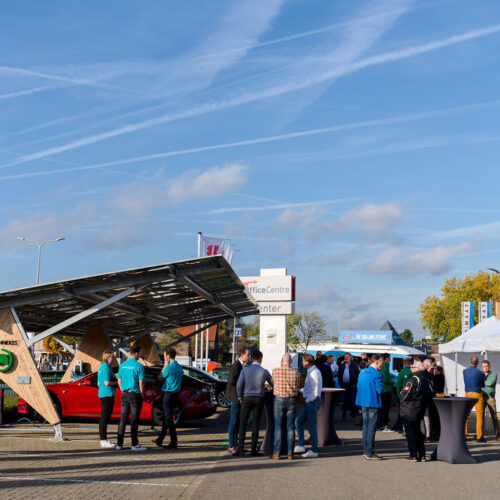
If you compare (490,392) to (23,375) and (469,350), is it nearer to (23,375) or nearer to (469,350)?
(469,350)

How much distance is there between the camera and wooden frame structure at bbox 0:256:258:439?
1386cm

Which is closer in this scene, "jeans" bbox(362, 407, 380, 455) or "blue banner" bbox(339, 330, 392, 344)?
"jeans" bbox(362, 407, 380, 455)

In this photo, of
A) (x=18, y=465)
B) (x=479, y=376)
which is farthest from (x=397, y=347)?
(x=18, y=465)

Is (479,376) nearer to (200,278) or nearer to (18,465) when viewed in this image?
(200,278)

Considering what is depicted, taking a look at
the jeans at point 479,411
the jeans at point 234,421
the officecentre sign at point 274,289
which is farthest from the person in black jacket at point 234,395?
the officecentre sign at point 274,289

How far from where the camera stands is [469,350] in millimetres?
22016

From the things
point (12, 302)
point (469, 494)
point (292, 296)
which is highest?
point (292, 296)

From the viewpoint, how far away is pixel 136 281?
561 inches

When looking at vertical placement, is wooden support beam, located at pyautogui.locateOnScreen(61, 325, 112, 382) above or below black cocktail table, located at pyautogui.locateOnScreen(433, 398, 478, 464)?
above

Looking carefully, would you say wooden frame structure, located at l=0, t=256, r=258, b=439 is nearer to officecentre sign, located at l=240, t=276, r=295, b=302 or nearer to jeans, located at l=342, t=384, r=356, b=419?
jeans, located at l=342, t=384, r=356, b=419

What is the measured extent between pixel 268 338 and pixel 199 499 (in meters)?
28.4

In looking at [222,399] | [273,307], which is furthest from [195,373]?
[273,307]

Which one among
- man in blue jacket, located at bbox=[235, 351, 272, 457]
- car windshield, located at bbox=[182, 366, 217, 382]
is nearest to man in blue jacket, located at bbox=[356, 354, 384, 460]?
man in blue jacket, located at bbox=[235, 351, 272, 457]

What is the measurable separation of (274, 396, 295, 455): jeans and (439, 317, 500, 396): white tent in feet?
38.1
